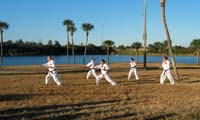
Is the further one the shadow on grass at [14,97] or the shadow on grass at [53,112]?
the shadow on grass at [14,97]

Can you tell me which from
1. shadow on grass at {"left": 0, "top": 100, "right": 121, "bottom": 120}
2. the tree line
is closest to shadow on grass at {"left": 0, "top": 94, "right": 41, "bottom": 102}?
shadow on grass at {"left": 0, "top": 100, "right": 121, "bottom": 120}

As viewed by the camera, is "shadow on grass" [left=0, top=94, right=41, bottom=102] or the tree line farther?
the tree line

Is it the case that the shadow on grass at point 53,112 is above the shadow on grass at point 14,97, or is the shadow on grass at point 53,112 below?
below

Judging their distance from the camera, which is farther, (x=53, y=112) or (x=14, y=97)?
(x=14, y=97)

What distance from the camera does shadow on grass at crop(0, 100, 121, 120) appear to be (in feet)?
40.8

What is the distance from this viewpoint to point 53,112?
527 inches

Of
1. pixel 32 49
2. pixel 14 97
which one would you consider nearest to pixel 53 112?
pixel 14 97

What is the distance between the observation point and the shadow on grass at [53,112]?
1243 cm

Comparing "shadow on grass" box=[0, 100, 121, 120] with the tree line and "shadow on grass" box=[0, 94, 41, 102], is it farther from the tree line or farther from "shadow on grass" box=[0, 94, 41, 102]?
the tree line

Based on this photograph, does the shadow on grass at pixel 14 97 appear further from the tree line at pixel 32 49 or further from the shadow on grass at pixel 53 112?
the tree line at pixel 32 49

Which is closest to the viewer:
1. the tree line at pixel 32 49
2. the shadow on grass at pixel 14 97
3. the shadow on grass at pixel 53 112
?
the shadow on grass at pixel 53 112

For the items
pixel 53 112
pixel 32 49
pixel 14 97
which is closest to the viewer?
pixel 53 112

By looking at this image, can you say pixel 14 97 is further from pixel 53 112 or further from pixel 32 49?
pixel 32 49

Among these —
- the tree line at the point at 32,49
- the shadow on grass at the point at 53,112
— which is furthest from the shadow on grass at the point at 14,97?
the tree line at the point at 32,49
